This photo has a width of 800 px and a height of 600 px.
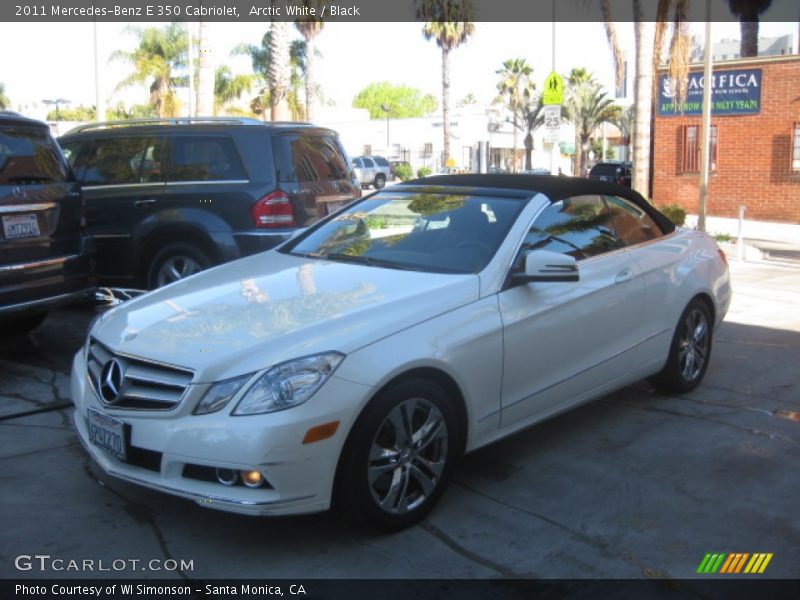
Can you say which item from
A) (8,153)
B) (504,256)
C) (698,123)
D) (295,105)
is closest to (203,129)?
(8,153)

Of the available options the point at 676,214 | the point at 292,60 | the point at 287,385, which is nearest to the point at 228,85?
the point at 292,60

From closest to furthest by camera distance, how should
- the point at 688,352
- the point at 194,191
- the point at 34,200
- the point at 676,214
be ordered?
the point at 688,352, the point at 34,200, the point at 194,191, the point at 676,214

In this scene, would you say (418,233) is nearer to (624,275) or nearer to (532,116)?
(624,275)

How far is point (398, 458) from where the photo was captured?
12.5 feet

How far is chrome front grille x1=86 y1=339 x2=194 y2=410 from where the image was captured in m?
3.60

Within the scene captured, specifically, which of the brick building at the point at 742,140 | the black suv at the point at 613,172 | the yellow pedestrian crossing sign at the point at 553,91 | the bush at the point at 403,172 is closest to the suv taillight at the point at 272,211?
the yellow pedestrian crossing sign at the point at 553,91

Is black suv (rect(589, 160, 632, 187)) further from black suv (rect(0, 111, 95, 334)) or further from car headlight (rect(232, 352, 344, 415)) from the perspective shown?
car headlight (rect(232, 352, 344, 415))

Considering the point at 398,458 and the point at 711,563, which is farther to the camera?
the point at 398,458

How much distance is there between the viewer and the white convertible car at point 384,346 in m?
3.49

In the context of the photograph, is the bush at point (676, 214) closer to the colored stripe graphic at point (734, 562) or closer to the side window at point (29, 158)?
the side window at point (29, 158)

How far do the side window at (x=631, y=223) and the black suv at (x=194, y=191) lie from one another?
3.36 meters

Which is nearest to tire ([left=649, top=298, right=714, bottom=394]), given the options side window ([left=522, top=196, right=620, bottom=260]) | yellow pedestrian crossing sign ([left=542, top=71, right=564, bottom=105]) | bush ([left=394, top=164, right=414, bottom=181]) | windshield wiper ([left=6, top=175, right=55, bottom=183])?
side window ([left=522, top=196, right=620, bottom=260])

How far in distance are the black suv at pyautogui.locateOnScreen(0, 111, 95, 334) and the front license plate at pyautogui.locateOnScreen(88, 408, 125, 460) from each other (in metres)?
2.39

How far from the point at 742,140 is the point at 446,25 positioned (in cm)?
2250
